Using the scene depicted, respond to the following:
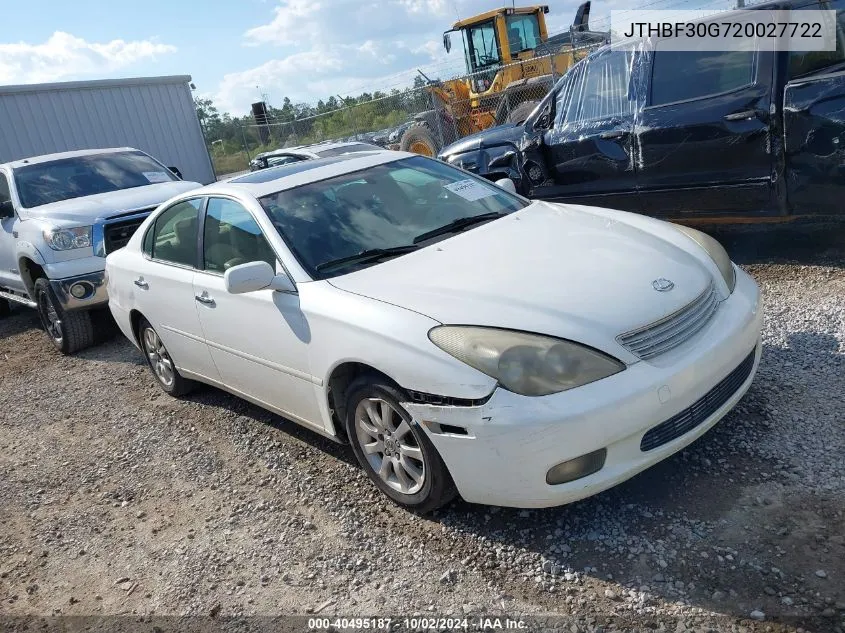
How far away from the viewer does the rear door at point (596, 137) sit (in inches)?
229

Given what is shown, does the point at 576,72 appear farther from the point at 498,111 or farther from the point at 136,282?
the point at 498,111

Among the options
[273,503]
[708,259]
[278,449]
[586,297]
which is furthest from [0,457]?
[708,259]

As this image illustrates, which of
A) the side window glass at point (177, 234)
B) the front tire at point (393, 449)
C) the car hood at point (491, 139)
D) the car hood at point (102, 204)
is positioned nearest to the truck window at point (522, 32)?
the car hood at point (491, 139)

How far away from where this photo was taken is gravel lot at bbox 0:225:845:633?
2451 millimetres

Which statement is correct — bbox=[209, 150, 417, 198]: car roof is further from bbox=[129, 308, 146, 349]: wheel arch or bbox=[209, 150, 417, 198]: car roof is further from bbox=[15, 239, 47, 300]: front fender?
bbox=[15, 239, 47, 300]: front fender

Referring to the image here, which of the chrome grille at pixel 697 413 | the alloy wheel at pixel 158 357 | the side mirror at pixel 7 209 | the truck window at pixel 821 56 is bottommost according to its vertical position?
the chrome grille at pixel 697 413

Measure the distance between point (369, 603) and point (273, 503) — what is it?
1.00 metres

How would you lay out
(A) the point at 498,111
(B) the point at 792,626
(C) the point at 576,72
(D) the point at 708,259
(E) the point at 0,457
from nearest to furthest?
(B) the point at 792,626
(D) the point at 708,259
(E) the point at 0,457
(C) the point at 576,72
(A) the point at 498,111

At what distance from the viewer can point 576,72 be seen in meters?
6.33

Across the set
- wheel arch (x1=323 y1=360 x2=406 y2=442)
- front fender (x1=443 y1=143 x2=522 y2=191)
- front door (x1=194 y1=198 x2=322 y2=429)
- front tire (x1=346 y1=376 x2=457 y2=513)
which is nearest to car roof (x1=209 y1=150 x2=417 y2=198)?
front door (x1=194 y1=198 x2=322 y2=429)

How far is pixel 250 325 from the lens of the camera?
3664 mm

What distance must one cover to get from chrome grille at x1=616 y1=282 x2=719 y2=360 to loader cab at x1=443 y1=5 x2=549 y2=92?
41.9ft

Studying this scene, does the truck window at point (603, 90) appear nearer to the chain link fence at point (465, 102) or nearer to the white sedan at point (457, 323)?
the white sedan at point (457, 323)

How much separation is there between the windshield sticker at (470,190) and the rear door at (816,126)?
7.42ft
